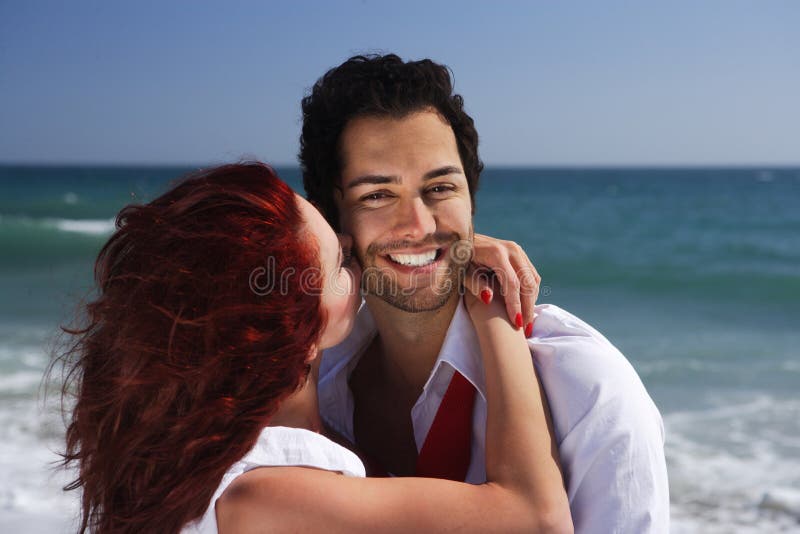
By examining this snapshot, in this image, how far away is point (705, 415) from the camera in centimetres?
715

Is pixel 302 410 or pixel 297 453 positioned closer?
pixel 297 453

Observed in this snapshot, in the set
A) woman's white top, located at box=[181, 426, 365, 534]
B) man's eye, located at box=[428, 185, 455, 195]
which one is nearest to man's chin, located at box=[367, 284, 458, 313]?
man's eye, located at box=[428, 185, 455, 195]

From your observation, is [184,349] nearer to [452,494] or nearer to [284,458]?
[284,458]

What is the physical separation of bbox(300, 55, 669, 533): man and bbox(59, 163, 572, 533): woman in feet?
0.70

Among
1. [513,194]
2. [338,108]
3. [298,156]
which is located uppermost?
[338,108]

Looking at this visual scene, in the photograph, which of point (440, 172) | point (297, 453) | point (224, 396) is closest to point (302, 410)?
point (297, 453)

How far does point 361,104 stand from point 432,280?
2.36 ft

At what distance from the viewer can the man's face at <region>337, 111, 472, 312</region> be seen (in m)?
2.73

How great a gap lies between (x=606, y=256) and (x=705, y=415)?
43.6 ft

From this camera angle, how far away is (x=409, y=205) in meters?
2.73

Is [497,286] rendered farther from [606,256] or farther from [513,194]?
[513,194]

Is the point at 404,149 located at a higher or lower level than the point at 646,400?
higher

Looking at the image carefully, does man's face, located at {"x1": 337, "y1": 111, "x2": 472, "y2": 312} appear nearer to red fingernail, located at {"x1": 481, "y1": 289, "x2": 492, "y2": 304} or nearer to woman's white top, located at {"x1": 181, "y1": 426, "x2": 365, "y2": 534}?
red fingernail, located at {"x1": 481, "y1": 289, "x2": 492, "y2": 304}

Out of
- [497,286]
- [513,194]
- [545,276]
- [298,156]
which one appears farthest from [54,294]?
[513,194]
